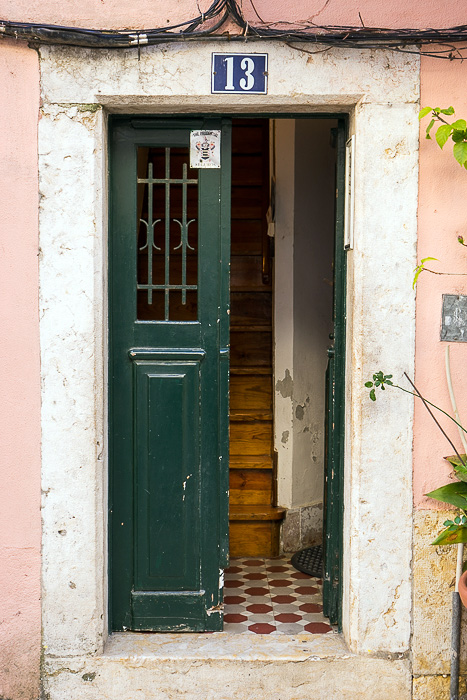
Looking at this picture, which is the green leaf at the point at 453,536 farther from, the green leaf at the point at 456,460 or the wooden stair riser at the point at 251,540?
the wooden stair riser at the point at 251,540

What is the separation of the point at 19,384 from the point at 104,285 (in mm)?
632

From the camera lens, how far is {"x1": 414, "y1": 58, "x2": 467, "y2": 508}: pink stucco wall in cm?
359

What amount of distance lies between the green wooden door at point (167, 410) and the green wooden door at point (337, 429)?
57 centimetres

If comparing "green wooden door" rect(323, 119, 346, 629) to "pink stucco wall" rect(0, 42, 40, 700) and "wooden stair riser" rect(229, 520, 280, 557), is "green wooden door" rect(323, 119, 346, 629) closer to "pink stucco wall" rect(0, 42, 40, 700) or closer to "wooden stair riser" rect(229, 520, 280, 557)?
"wooden stair riser" rect(229, 520, 280, 557)

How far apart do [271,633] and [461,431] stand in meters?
1.45

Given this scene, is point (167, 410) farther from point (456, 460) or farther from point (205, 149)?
point (456, 460)

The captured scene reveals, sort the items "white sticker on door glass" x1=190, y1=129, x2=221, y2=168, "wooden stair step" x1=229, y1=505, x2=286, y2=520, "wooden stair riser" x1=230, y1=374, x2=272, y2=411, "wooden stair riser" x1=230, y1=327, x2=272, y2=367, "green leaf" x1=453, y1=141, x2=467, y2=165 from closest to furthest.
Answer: "green leaf" x1=453, y1=141, x2=467, y2=165, "white sticker on door glass" x1=190, y1=129, x2=221, y2=168, "wooden stair step" x1=229, y1=505, x2=286, y2=520, "wooden stair riser" x1=230, y1=374, x2=272, y2=411, "wooden stair riser" x1=230, y1=327, x2=272, y2=367

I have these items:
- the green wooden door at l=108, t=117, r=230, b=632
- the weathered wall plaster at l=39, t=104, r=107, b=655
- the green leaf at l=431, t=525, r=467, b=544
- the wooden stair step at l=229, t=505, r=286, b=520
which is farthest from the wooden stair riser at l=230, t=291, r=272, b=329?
the green leaf at l=431, t=525, r=467, b=544

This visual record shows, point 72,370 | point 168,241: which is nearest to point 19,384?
point 72,370

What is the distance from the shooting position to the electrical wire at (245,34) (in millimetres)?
3488

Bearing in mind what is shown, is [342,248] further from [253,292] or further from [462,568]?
[253,292]

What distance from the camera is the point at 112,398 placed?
3.90 m

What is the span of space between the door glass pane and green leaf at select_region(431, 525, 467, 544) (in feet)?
5.47

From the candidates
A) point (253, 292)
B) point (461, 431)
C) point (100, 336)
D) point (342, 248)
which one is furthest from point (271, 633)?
point (253, 292)
